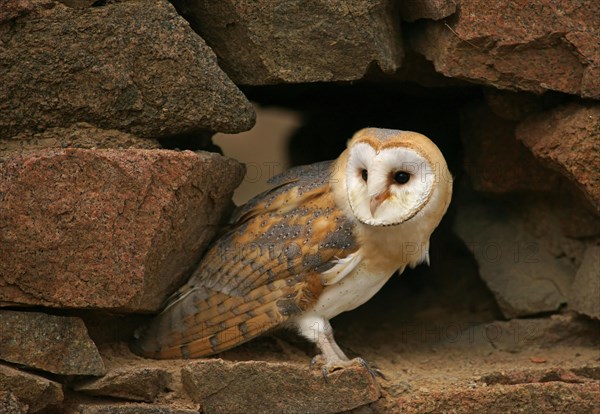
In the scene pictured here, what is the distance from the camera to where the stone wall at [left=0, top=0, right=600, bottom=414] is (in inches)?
131

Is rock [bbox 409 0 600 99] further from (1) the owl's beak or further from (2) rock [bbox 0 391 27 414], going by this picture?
(2) rock [bbox 0 391 27 414]

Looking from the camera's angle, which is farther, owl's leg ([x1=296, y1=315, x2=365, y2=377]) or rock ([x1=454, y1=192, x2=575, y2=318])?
rock ([x1=454, y1=192, x2=575, y2=318])

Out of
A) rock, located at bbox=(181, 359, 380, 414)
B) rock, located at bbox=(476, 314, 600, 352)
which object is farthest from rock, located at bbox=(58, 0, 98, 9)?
rock, located at bbox=(476, 314, 600, 352)

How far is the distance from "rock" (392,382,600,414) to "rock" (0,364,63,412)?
1.26m

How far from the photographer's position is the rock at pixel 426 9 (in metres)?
3.67

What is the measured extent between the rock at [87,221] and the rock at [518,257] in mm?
1683

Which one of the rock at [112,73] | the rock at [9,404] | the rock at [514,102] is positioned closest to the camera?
the rock at [9,404]

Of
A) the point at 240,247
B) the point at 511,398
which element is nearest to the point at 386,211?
the point at 240,247

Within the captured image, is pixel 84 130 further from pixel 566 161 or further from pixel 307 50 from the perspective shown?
pixel 566 161

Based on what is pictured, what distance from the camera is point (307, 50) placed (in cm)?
369

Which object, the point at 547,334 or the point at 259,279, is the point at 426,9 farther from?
the point at 547,334

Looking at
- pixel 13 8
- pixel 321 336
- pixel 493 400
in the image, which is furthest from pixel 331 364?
pixel 13 8

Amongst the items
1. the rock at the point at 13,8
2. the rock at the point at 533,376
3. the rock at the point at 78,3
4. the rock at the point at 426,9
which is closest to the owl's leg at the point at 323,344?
the rock at the point at 533,376

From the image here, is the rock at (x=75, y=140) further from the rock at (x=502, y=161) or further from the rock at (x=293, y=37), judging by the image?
the rock at (x=502, y=161)
